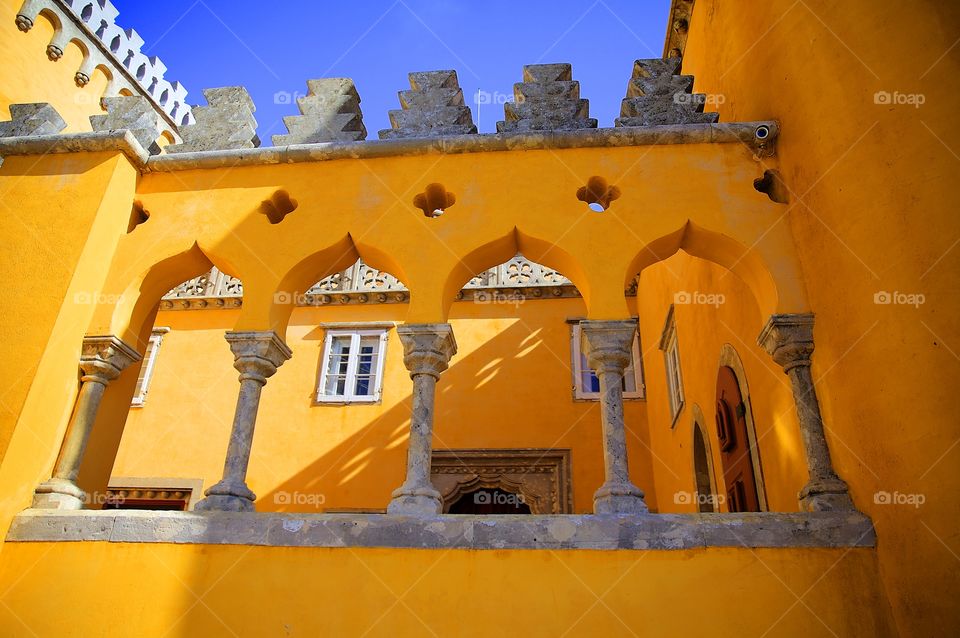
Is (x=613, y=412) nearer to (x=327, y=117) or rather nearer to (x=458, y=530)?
(x=458, y=530)

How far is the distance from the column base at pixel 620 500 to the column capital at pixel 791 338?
49.0 inches

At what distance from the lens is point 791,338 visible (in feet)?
13.3

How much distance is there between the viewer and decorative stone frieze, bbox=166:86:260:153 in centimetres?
556

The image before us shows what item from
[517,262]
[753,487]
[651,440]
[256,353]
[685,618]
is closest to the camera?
[685,618]

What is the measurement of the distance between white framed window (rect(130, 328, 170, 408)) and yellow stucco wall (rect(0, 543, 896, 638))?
22.9ft

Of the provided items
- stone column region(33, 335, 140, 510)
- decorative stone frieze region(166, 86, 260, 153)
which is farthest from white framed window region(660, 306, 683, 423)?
stone column region(33, 335, 140, 510)

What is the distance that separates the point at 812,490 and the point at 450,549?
6.46 feet

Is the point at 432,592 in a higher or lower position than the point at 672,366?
lower

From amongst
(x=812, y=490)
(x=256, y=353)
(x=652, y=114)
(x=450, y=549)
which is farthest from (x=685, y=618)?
(x=652, y=114)

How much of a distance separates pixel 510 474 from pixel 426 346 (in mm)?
5418

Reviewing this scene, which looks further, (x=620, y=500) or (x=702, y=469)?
(x=702, y=469)

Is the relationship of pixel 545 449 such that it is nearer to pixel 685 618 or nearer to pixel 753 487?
pixel 753 487

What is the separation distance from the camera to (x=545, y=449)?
936 cm

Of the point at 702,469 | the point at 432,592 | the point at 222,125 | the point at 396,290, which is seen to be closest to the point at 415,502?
the point at 432,592
